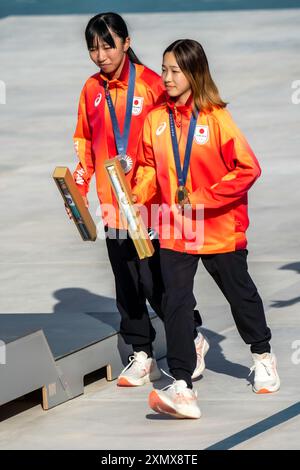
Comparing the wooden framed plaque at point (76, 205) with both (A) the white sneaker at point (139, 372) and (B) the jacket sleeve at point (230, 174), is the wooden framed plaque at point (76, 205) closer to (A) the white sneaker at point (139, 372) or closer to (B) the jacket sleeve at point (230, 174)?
(B) the jacket sleeve at point (230, 174)

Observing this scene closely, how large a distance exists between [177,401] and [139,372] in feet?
2.68

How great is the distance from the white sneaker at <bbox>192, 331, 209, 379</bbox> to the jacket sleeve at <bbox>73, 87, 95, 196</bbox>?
1025mm

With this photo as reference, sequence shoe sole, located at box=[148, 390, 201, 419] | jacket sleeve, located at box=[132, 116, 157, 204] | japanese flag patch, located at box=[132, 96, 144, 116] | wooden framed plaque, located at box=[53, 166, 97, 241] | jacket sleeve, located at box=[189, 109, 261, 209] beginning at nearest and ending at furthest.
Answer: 1. shoe sole, located at box=[148, 390, 201, 419]
2. jacket sleeve, located at box=[189, 109, 261, 209]
3. jacket sleeve, located at box=[132, 116, 157, 204]
4. wooden framed plaque, located at box=[53, 166, 97, 241]
5. japanese flag patch, located at box=[132, 96, 144, 116]

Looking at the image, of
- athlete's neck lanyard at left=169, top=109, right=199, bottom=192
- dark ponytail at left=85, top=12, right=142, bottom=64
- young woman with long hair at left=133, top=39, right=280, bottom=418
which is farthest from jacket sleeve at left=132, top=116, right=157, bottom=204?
dark ponytail at left=85, top=12, right=142, bottom=64

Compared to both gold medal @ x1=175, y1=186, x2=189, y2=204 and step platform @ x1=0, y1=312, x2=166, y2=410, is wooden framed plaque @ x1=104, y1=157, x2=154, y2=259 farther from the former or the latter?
step platform @ x1=0, y1=312, x2=166, y2=410

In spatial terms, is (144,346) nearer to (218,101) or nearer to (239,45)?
(218,101)

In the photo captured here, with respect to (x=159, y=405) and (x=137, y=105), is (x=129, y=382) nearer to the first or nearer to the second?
(x=159, y=405)

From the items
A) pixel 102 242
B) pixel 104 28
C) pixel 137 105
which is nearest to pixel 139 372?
pixel 137 105

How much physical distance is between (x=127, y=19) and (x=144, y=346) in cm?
1897

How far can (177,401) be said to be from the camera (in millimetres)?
7805

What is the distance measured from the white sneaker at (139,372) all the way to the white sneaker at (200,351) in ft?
0.80

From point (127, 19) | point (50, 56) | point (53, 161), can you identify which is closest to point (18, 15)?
point (127, 19)

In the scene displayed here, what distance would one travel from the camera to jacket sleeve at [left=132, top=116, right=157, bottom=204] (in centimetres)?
803

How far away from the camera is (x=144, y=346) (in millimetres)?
8719
